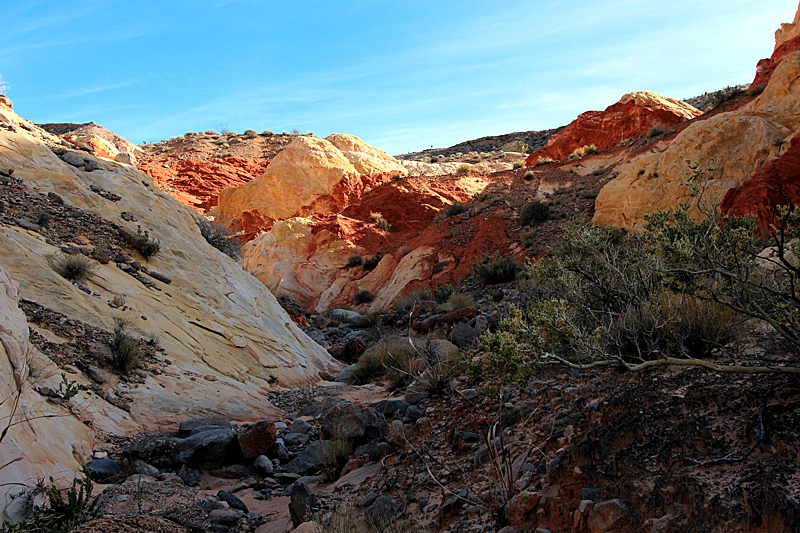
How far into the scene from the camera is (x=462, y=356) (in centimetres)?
636

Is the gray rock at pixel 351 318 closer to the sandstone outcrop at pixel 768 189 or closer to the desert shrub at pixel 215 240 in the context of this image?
the desert shrub at pixel 215 240

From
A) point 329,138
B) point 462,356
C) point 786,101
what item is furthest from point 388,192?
point 462,356

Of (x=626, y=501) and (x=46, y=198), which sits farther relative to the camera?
(x=46, y=198)

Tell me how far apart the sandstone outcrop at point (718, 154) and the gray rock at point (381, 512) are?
10468 mm

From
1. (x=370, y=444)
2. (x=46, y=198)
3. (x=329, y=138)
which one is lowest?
(x=370, y=444)

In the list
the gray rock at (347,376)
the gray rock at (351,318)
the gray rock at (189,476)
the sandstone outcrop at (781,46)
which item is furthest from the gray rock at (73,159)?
the sandstone outcrop at (781,46)

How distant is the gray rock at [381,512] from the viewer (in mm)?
3453

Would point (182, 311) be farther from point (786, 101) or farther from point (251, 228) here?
point (251, 228)

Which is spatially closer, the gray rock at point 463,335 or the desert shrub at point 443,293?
the gray rock at point 463,335

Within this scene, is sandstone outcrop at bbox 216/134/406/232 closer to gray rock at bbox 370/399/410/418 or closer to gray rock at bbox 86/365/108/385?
gray rock at bbox 86/365/108/385

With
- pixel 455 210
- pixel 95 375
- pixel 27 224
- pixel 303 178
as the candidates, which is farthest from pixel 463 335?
pixel 303 178

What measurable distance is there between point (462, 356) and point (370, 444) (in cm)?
190

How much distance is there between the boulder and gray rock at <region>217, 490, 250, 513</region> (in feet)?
2.77

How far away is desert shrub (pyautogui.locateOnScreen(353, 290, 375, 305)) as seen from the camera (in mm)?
18609
